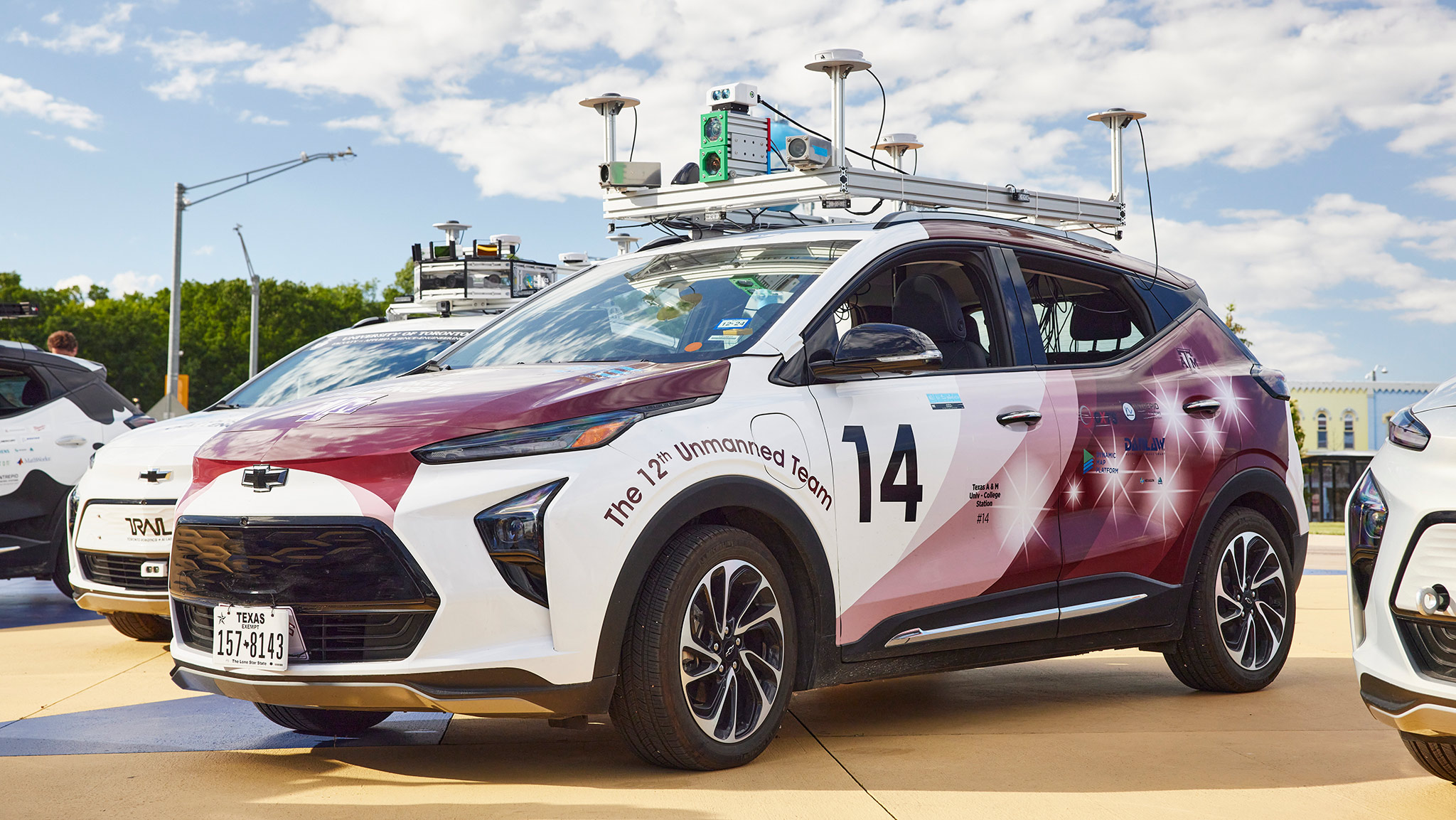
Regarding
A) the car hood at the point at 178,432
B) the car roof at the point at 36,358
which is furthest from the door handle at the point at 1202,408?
the car roof at the point at 36,358

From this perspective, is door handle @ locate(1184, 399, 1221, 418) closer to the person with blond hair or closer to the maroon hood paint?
the maroon hood paint

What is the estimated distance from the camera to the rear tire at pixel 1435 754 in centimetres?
423

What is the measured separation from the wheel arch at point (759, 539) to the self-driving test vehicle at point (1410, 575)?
161 cm

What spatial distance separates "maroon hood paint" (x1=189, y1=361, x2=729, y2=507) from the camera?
4.16 m

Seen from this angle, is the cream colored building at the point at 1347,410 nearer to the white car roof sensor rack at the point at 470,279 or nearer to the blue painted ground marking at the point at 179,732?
the white car roof sensor rack at the point at 470,279

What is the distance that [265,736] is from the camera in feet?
17.5

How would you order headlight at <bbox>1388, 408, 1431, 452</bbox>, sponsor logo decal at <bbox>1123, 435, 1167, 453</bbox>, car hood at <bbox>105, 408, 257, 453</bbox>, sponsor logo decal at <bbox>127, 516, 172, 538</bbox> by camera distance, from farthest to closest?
car hood at <bbox>105, 408, 257, 453</bbox>, sponsor logo decal at <bbox>127, 516, 172, 538</bbox>, sponsor logo decal at <bbox>1123, 435, 1167, 453</bbox>, headlight at <bbox>1388, 408, 1431, 452</bbox>

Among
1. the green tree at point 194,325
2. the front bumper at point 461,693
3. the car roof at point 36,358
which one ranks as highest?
the green tree at point 194,325

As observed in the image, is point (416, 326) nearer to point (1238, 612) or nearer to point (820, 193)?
point (820, 193)

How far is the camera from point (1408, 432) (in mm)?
4043

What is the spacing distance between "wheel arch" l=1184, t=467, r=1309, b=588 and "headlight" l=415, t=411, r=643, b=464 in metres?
3.01

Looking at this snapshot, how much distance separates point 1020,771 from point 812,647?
30.9 inches

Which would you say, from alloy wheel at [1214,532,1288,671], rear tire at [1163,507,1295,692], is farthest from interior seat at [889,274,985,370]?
alloy wheel at [1214,532,1288,671]

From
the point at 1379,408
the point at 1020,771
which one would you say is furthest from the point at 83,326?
the point at 1020,771
